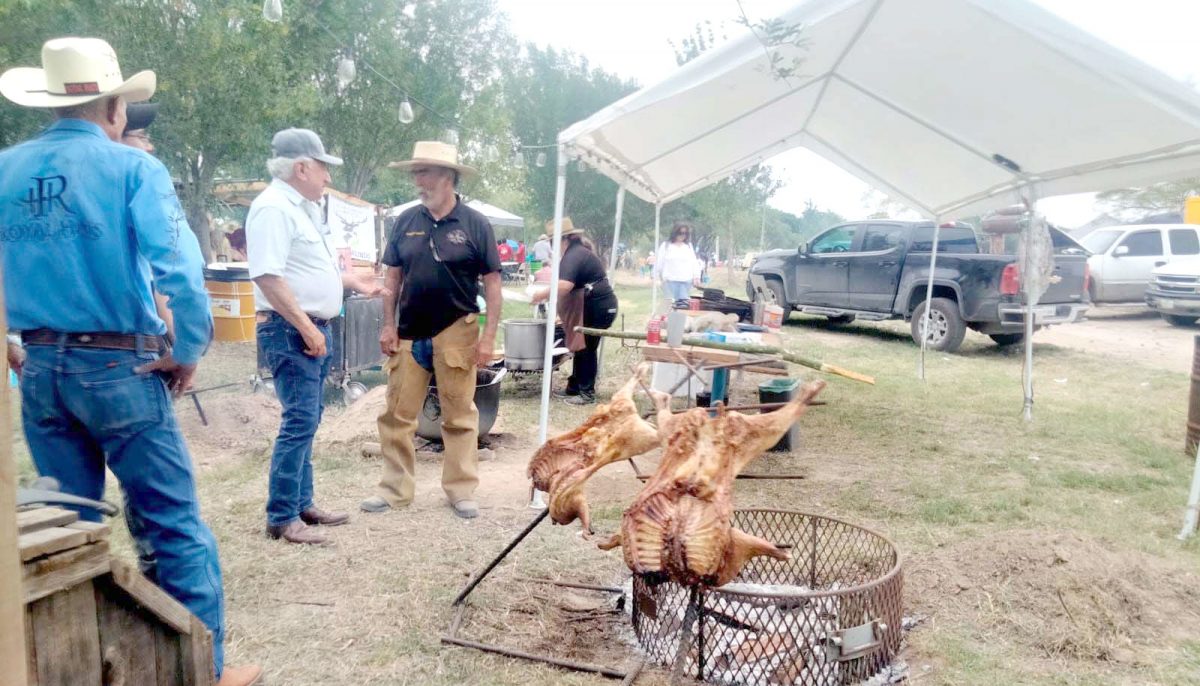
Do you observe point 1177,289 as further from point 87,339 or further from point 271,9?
point 87,339

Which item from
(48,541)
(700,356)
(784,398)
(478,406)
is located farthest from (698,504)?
(784,398)

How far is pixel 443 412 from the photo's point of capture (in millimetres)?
4633

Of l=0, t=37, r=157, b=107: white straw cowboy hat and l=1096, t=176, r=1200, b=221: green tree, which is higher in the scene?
l=1096, t=176, r=1200, b=221: green tree

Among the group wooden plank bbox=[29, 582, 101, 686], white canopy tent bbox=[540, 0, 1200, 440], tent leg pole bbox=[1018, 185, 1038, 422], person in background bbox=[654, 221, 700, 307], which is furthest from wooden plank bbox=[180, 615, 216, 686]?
person in background bbox=[654, 221, 700, 307]

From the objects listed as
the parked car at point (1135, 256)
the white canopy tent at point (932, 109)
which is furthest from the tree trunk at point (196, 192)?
the parked car at point (1135, 256)

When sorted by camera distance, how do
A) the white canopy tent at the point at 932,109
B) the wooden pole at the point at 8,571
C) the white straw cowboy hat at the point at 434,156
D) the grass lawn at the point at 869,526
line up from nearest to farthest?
the wooden pole at the point at 8,571 → the grass lawn at the point at 869,526 → the white straw cowboy hat at the point at 434,156 → the white canopy tent at the point at 932,109

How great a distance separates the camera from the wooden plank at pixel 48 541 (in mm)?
1542

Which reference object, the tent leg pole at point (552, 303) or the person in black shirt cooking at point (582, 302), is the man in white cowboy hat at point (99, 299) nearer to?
the tent leg pole at point (552, 303)

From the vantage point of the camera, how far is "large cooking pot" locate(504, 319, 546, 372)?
7762 millimetres

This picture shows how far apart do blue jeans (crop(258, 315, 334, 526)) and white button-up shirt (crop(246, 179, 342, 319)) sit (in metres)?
0.17

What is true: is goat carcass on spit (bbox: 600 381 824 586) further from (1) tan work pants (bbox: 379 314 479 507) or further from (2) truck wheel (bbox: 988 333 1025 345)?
(2) truck wheel (bbox: 988 333 1025 345)

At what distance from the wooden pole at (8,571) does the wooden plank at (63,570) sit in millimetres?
643

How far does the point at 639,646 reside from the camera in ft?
10.6

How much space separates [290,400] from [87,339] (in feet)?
4.99
